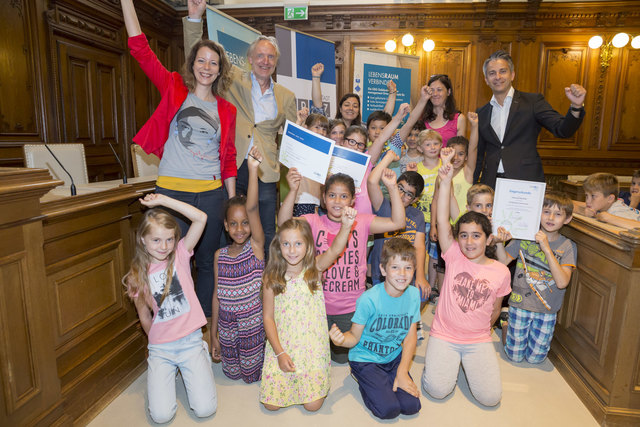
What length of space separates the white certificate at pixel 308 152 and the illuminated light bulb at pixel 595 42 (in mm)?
5688

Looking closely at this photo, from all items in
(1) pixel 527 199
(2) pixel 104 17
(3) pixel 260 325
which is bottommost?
(3) pixel 260 325

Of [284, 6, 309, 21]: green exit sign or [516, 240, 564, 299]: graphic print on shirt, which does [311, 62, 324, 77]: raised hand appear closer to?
[516, 240, 564, 299]: graphic print on shirt

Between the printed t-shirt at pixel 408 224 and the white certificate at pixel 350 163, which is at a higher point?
the white certificate at pixel 350 163

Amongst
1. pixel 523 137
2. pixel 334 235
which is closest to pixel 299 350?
pixel 334 235

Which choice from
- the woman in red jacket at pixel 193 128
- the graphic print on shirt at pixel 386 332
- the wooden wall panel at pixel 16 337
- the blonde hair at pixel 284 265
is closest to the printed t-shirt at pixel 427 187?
the graphic print on shirt at pixel 386 332

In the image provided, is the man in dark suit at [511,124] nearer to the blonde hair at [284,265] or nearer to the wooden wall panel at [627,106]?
the blonde hair at [284,265]

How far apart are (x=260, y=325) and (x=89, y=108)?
4207mm

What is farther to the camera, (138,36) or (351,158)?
(351,158)

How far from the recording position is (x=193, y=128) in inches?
91.0

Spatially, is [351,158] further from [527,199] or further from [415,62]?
[415,62]

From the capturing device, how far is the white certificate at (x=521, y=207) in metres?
2.43

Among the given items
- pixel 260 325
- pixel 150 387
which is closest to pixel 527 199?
pixel 260 325

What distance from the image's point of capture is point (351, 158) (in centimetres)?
A: 247

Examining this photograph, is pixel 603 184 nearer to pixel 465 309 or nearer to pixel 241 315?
pixel 465 309
